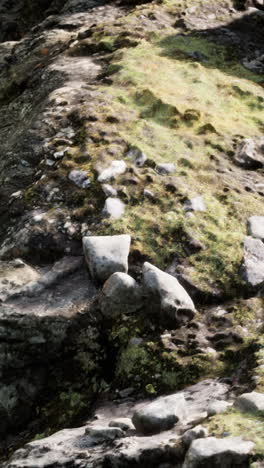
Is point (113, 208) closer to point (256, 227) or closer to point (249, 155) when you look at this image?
point (256, 227)

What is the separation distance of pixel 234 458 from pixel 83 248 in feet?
9.48

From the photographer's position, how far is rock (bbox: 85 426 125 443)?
3.78m

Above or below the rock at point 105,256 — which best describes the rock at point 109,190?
above

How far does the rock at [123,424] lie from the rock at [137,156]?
11.2 ft

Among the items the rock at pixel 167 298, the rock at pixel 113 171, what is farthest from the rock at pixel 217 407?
the rock at pixel 113 171

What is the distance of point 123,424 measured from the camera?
12.8ft

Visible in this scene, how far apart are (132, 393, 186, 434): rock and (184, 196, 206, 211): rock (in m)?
2.69

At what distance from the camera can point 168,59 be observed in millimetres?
9469

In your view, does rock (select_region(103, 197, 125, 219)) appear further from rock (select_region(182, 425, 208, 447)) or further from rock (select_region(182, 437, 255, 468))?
rock (select_region(182, 437, 255, 468))

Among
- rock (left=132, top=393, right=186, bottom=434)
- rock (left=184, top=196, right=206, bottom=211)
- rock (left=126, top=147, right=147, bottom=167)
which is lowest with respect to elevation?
rock (left=132, top=393, right=186, bottom=434)

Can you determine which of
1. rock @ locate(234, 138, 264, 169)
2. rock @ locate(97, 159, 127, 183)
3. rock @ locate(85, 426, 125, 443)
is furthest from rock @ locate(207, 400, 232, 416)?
rock @ locate(234, 138, 264, 169)

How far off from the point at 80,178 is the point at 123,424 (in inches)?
129

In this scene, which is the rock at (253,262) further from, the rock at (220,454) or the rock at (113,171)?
the rock at (220,454)

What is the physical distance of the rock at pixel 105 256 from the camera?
17.4 feet
